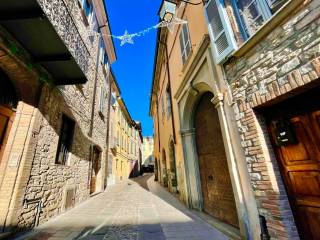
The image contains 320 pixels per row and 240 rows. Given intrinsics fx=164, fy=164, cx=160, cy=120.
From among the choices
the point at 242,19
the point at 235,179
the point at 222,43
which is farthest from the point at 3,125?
the point at 242,19

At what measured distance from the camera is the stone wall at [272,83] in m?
2.23

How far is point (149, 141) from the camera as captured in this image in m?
45.0

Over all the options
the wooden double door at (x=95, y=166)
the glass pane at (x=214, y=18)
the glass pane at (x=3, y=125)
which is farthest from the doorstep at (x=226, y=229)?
the wooden double door at (x=95, y=166)

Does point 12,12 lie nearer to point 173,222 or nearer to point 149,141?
point 173,222

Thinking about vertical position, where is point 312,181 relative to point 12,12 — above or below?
below

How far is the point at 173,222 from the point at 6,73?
5.24m

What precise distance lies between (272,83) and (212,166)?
300 centimetres

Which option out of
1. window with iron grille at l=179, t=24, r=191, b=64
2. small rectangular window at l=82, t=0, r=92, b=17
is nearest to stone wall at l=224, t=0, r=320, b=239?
window with iron grille at l=179, t=24, r=191, b=64

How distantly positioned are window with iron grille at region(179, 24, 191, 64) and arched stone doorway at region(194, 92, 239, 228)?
1830 mm

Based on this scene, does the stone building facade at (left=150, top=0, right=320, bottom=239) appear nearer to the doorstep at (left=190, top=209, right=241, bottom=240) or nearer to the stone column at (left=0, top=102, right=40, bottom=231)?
the doorstep at (left=190, top=209, right=241, bottom=240)

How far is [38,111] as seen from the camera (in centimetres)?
408

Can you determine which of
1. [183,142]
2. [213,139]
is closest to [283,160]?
[213,139]

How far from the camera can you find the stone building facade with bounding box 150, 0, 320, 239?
2.34 metres

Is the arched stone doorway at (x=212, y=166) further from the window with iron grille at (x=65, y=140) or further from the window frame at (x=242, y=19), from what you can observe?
the window with iron grille at (x=65, y=140)
